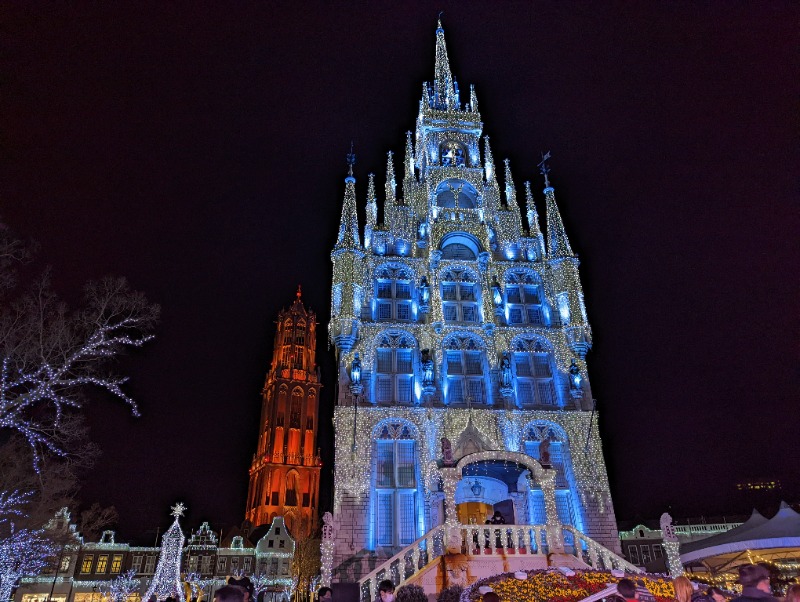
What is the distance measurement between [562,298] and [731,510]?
1931 inches

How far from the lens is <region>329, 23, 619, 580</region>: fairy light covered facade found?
24703 mm

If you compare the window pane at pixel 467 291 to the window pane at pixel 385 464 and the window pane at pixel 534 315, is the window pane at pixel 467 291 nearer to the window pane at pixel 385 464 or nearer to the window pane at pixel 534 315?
the window pane at pixel 534 315

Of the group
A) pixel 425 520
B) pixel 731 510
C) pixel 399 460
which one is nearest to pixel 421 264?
pixel 399 460

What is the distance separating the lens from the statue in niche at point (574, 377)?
2805cm

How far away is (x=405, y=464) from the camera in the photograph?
25922mm

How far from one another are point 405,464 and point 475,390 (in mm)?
5459

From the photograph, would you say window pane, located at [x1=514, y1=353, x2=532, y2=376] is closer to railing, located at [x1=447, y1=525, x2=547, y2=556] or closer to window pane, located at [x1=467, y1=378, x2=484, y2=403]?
window pane, located at [x1=467, y1=378, x2=484, y2=403]

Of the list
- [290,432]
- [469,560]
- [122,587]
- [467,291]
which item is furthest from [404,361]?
[290,432]

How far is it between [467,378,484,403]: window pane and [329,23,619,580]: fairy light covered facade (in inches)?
2.9

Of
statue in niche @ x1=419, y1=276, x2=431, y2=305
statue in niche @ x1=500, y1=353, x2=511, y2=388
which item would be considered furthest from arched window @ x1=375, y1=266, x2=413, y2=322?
statue in niche @ x1=500, y1=353, x2=511, y2=388

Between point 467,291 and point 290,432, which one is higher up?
point 290,432

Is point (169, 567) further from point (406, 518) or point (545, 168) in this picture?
point (545, 168)

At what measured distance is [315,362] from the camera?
9625 centimetres

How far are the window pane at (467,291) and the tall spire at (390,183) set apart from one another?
24.1ft
